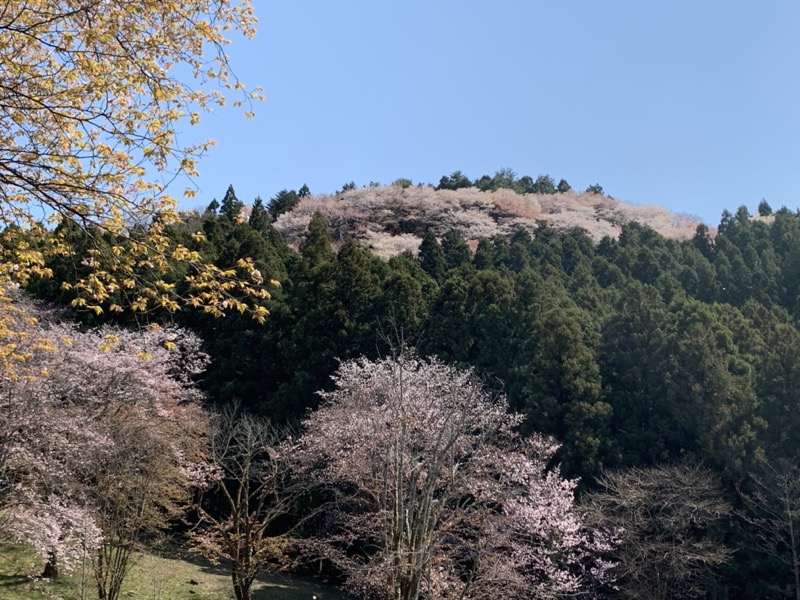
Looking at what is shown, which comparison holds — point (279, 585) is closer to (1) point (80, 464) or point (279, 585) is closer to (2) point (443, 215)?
(1) point (80, 464)

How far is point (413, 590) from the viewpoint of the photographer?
742 centimetres

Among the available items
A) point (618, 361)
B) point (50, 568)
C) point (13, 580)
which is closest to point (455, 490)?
point (50, 568)

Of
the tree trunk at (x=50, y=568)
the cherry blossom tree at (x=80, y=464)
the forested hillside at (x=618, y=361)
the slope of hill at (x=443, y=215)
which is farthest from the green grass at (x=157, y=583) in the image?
the slope of hill at (x=443, y=215)

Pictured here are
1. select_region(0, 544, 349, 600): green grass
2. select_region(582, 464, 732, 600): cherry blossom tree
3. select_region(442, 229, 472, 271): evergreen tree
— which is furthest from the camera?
select_region(442, 229, 472, 271): evergreen tree

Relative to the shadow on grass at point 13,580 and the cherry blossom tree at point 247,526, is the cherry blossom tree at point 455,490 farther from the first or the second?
the shadow on grass at point 13,580

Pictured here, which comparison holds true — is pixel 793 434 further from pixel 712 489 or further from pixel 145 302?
pixel 145 302

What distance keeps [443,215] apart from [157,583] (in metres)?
36.9

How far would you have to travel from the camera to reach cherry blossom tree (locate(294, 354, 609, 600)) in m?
11.6

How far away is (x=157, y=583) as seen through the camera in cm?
1303

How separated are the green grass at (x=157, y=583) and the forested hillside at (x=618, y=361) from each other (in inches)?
192

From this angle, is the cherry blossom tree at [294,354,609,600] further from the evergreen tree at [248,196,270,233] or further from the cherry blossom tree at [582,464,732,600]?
the evergreen tree at [248,196,270,233]

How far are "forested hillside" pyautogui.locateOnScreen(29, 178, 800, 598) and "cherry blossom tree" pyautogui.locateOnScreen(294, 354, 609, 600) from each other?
1.12m

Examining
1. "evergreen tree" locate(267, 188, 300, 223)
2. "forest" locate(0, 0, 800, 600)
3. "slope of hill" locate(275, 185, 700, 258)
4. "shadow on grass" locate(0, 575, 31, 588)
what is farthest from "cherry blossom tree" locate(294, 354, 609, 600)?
"evergreen tree" locate(267, 188, 300, 223)

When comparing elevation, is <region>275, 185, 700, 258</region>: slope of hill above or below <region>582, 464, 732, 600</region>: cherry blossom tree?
above
